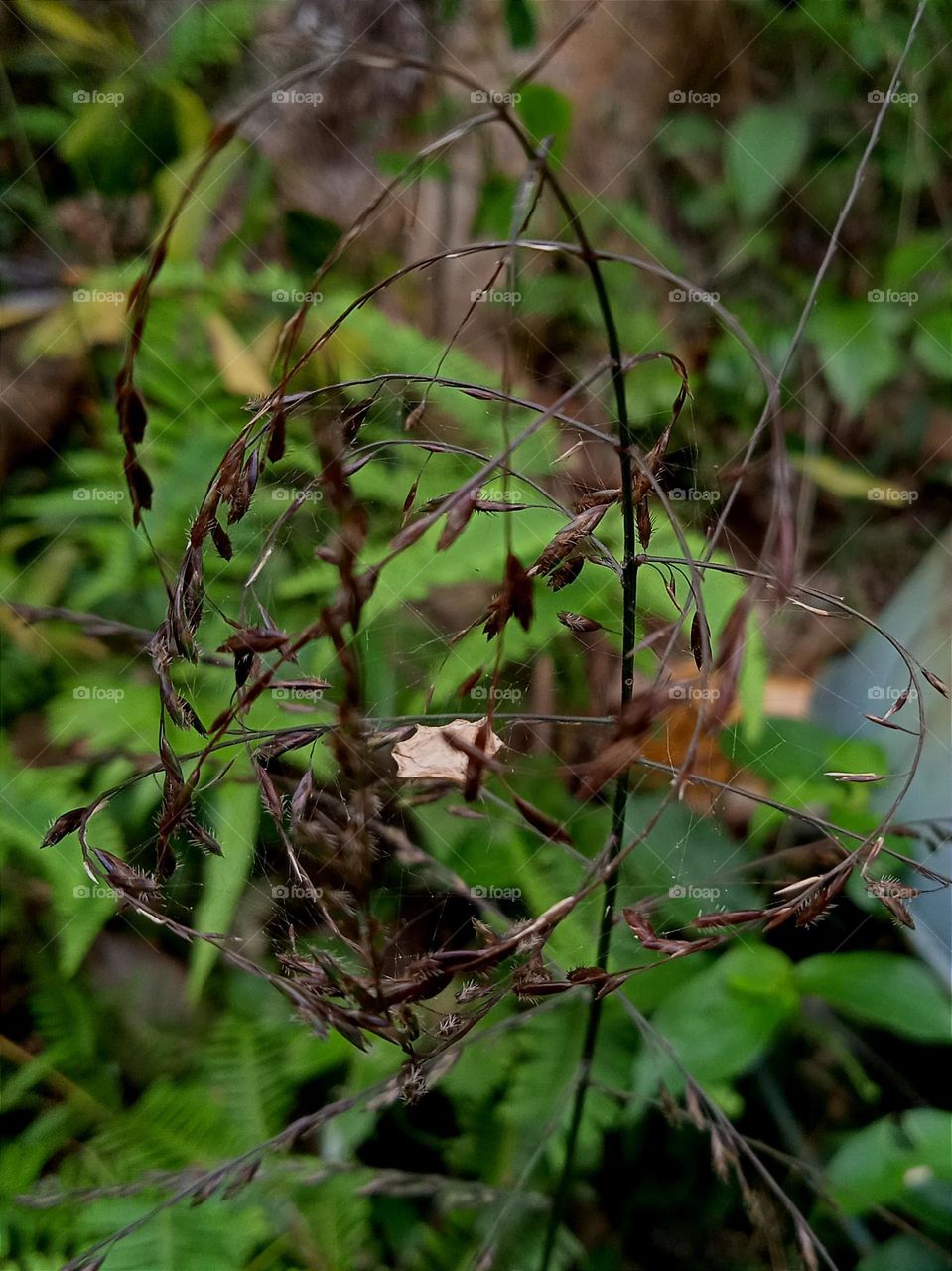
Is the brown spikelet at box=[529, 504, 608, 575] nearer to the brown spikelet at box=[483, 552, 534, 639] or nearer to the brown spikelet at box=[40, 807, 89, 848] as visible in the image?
the brown spikelet at box=[483, 552, 534, 639]

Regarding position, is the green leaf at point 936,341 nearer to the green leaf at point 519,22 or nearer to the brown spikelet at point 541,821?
the green leaf at point 519,22

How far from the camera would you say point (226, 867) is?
1070mm

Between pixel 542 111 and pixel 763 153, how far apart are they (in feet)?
1.79

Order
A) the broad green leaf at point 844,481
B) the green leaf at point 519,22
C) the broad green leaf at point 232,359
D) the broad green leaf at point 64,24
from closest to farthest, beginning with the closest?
the green leaf at point 519,22 → the broad green leaf at point 232,359 → the broad green leaf at point 64,24 → the broad green leaf at point 844,481

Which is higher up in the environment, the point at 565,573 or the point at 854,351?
the point at 565,573

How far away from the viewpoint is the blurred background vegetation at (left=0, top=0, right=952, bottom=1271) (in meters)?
1.07

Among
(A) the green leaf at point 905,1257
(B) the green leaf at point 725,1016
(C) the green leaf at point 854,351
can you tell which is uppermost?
(C) the green leaf at point 854,351

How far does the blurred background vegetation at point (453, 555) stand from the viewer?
1.07m

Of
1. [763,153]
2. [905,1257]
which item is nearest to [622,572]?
[905,1257]

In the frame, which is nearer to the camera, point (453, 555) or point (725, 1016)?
point (725, 1016)

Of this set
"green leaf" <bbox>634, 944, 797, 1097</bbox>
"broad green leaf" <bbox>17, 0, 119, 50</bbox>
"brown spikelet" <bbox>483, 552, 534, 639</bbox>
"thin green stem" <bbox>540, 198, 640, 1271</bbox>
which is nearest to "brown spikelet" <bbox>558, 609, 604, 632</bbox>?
"thin green stem" <bbox>540, 198, 640, 1271</bbox>

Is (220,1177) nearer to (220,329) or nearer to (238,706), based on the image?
(238,706)

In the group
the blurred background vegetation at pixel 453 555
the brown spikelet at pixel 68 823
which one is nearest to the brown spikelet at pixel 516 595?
the blurred background vegetation at pixel 453 555

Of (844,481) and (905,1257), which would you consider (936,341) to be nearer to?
(844,481)
